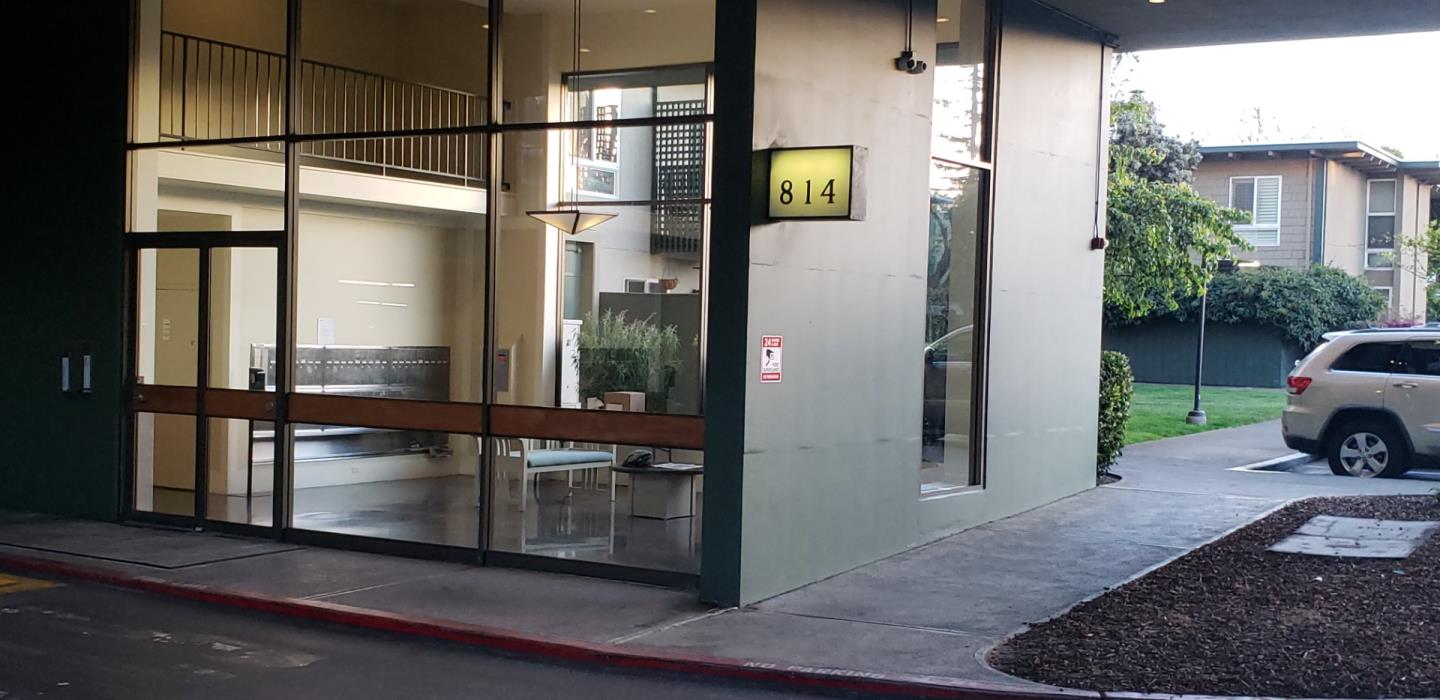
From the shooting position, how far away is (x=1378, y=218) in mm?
40312

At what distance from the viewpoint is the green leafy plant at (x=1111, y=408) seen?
52.5 ft

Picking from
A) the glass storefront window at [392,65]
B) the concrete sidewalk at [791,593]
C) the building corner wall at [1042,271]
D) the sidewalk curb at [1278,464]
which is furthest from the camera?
the sidewalk curb at [1278,464]

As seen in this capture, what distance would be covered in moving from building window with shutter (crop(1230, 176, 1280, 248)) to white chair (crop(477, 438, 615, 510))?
31604 mm

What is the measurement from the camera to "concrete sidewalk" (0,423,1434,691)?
8094mm

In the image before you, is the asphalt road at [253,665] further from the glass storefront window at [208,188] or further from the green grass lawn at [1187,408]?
the green grass lawn at [1187,408]

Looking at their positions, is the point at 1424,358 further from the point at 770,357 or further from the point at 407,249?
the point at 407,249

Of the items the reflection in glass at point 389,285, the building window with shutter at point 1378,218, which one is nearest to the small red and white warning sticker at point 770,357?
the reflection in glass at point 389,285

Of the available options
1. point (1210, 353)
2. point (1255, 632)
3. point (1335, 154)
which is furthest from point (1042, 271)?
point (1335, 154)

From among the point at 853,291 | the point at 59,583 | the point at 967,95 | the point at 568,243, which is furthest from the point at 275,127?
the point at 967,95

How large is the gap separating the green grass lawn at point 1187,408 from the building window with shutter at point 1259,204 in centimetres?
570

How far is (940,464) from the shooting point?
40.1 feet

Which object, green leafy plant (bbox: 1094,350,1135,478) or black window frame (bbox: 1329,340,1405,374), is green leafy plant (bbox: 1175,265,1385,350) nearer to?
black window frame (bbox: 1329,340,1405,374)

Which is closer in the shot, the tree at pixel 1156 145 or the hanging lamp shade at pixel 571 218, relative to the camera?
the hanging lamp shade at pixel 571 218

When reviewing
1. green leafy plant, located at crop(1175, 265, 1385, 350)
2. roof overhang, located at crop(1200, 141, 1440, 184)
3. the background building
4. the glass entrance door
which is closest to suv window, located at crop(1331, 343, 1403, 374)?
the glass entrance door
